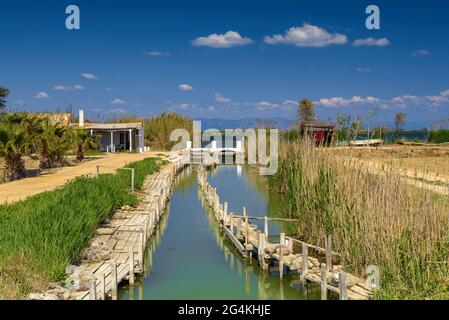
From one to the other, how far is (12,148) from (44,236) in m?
11.6

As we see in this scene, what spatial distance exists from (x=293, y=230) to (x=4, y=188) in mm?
9340

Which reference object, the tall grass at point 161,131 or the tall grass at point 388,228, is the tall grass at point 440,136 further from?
the tall grass at point 388,228

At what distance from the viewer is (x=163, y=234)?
43.8 feet

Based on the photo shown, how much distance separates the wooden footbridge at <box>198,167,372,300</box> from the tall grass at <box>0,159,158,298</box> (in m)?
2.94

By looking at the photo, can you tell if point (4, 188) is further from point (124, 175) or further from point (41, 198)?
point (41, 198)

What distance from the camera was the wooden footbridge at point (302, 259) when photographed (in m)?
7.02

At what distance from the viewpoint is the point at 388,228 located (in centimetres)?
705

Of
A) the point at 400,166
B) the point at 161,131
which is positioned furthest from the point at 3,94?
the point at 400,166

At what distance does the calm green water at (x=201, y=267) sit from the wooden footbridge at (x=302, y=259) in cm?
25

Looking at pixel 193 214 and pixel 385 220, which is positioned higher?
pixel 385 220

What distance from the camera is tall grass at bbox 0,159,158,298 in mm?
6680

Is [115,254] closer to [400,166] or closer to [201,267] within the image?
[201,267]

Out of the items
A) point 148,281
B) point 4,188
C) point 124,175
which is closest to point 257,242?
point 148,281
